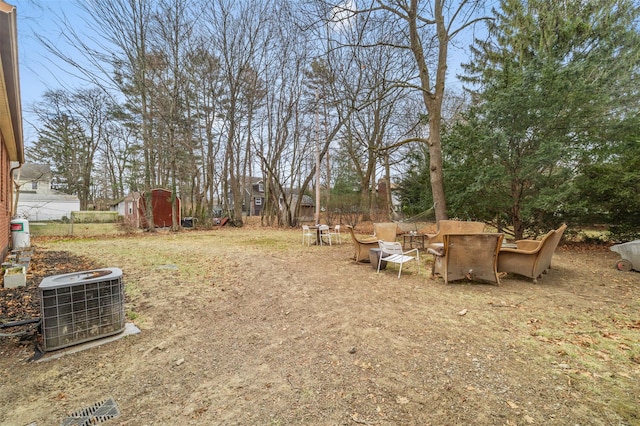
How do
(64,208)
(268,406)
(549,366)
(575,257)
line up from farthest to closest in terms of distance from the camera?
(64,208)
(575,257)
(549,366)
(268,406)

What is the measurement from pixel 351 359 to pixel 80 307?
2.47m

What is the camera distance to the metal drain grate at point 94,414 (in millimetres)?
1668

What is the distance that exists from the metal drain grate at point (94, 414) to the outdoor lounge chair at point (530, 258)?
17.0 feet

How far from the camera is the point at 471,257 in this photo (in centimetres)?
437

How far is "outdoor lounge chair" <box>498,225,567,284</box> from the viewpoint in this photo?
4.29 m

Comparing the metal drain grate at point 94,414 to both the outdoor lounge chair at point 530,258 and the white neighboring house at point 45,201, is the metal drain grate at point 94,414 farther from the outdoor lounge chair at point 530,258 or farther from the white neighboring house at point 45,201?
the white neighboring house at point 45,201

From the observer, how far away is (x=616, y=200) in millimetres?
7148

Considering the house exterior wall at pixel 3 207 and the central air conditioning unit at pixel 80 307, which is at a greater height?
the house exterior wall at pixel 3 207

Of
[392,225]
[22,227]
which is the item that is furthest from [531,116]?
[22,227]

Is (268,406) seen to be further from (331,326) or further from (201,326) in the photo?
(201,326)

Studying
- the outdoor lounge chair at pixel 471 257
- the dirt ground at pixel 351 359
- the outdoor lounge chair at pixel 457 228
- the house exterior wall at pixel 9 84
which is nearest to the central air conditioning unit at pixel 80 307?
the dirt ground at pixel 351 359

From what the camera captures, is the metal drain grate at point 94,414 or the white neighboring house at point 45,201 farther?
the white neighboring house at point 45,201

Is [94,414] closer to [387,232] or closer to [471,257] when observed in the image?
[471,257]

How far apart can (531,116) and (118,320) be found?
9.35 meters
